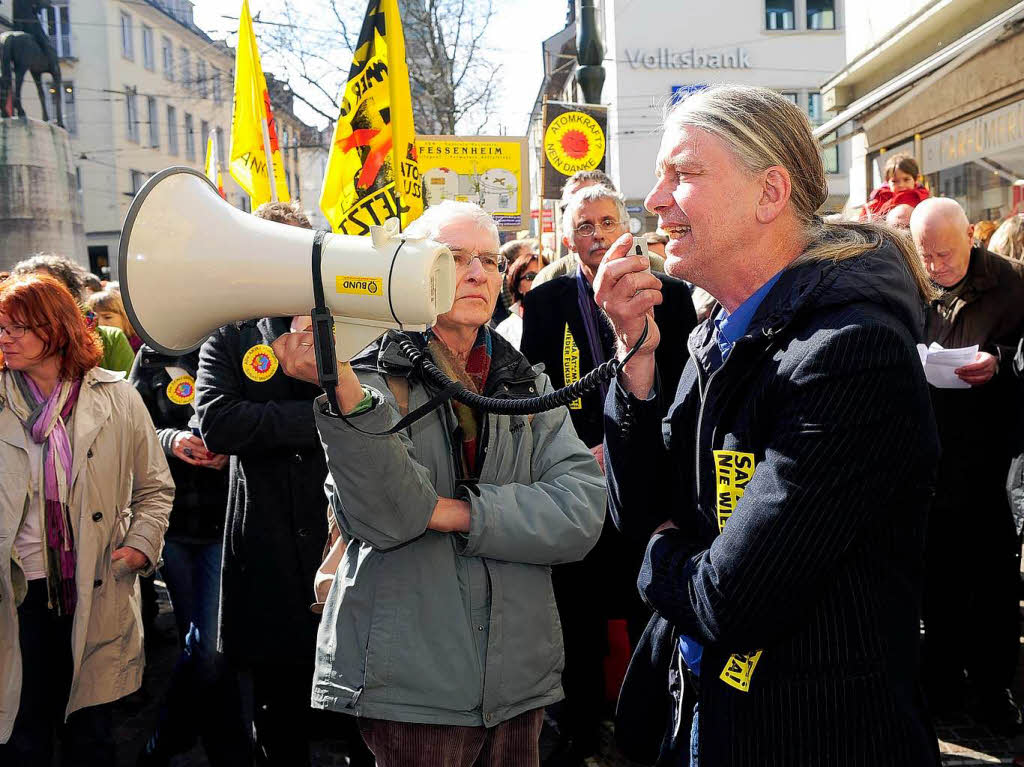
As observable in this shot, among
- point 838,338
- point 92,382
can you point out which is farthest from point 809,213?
point 92,382

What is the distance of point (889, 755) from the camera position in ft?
4.47

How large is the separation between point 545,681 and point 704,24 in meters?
26.8

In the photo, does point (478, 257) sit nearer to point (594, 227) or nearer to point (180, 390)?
point (594, 227)

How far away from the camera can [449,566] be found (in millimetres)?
2045

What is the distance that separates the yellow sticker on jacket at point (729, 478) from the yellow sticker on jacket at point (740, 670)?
194mm

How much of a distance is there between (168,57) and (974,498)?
39.2m

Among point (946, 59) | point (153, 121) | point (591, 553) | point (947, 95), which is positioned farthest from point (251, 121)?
point (153, 121)

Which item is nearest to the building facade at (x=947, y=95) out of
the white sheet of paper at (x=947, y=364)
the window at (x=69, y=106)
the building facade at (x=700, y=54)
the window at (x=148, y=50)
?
the white sheet of paper at (x=947, y=364)

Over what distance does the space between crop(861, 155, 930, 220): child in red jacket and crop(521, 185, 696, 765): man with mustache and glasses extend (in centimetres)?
238

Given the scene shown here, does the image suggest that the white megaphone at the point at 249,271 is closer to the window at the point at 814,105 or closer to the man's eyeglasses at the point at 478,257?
the man's eyeglasses at the point at 478,257

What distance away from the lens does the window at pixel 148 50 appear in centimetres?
3509

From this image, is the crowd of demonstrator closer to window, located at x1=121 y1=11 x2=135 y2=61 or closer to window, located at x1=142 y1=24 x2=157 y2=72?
window, located at x1=121 y1=11 x2=135 y2=61

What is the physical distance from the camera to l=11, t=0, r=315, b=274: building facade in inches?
1277

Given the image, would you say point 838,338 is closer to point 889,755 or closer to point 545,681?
point 889,755
